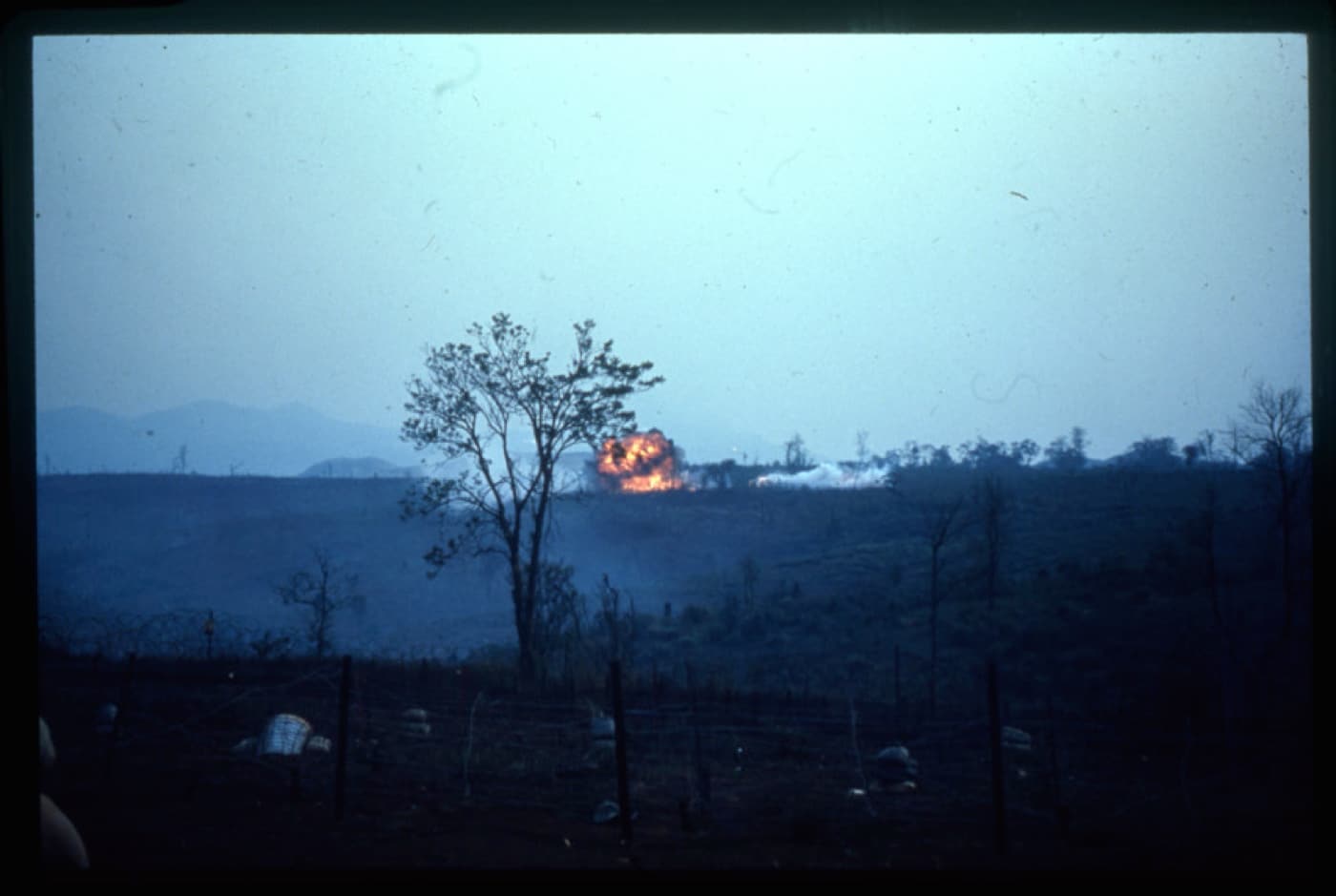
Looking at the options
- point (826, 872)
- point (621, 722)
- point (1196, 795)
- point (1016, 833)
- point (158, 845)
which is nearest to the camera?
point (826, 872)

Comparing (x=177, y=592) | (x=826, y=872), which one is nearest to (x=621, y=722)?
(x=826, y=872)

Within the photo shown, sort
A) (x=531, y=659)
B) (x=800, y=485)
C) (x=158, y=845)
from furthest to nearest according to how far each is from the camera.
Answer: (x=800, y=485)
(x=531, y=659)
(x=158, y=845)

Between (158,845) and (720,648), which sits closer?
(158,845)

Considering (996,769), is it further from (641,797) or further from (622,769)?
(641,797)

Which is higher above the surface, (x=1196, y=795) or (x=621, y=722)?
(x=621, y=722)

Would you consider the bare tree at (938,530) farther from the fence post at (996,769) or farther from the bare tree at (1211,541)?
the fence post at (996,769)

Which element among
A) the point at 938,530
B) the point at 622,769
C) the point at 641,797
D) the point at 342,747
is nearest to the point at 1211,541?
the point at 938,530

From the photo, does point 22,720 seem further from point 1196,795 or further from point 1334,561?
point 1196,795
